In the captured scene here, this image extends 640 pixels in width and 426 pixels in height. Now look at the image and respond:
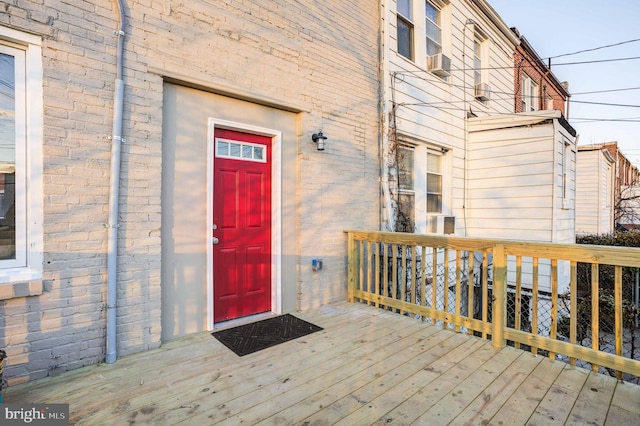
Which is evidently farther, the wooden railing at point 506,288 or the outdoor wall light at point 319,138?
the outdoor wall light at point 319,138

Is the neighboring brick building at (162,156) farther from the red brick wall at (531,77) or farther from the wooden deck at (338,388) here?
the red brick wall at (531,77)

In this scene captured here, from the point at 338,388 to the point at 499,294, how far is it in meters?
1.73

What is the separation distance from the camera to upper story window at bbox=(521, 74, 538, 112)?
8.96 meters

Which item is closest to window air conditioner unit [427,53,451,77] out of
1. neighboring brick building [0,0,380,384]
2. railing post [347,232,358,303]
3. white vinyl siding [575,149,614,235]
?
neighboring brick building [0,0,380,384]

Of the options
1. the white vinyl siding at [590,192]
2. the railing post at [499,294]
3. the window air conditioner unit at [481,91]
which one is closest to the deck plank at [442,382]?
the railing post at [499,294]

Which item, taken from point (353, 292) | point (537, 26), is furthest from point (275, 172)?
point (537, 26)

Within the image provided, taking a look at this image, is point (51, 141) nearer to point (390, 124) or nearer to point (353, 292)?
point (353, 292)

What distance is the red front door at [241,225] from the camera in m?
3.32

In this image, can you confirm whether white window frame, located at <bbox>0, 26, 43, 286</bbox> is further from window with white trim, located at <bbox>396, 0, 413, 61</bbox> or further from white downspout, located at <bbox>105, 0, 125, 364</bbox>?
window with white trim, located at <bbox>396, 0, 413, 61</bbox>

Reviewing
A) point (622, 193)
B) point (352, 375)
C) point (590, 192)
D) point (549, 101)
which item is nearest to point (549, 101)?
point (549, 101)

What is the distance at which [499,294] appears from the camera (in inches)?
113

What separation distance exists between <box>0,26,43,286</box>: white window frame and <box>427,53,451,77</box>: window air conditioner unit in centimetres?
559

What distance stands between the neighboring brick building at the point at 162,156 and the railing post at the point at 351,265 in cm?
10

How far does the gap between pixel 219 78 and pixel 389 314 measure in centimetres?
321
